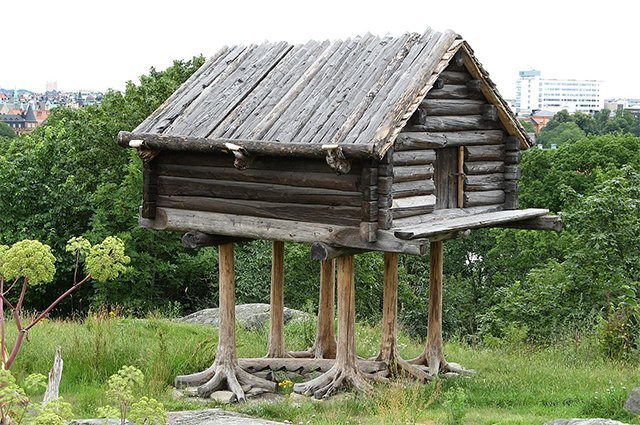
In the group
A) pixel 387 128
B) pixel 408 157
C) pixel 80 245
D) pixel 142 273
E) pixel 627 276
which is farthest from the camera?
pixel 142 273

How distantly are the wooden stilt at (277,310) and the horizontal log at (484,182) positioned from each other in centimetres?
288

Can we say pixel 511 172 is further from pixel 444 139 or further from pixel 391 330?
pixel 391 330

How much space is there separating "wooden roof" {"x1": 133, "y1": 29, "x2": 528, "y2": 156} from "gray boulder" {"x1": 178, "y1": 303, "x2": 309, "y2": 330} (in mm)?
6006

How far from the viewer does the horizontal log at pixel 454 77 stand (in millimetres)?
13258

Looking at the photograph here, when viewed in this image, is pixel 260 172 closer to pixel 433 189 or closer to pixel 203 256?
pixel 433 189

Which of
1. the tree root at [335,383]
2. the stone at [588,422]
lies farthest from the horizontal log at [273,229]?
the stone at [588,422]

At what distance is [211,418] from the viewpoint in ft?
36.5

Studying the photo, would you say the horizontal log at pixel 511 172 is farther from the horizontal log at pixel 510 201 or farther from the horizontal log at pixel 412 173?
the horizontal log at pixel 412 173

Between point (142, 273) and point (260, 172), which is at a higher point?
point (260, 172)

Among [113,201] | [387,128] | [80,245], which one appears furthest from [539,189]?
[80,245]

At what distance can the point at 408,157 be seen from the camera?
491 inches

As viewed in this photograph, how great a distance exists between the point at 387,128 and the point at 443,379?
4.14 meters

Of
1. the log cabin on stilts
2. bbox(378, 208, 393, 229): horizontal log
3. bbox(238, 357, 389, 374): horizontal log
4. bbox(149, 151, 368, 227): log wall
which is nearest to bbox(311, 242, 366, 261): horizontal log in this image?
the log cabin on stilts

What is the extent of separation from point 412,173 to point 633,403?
368cm
